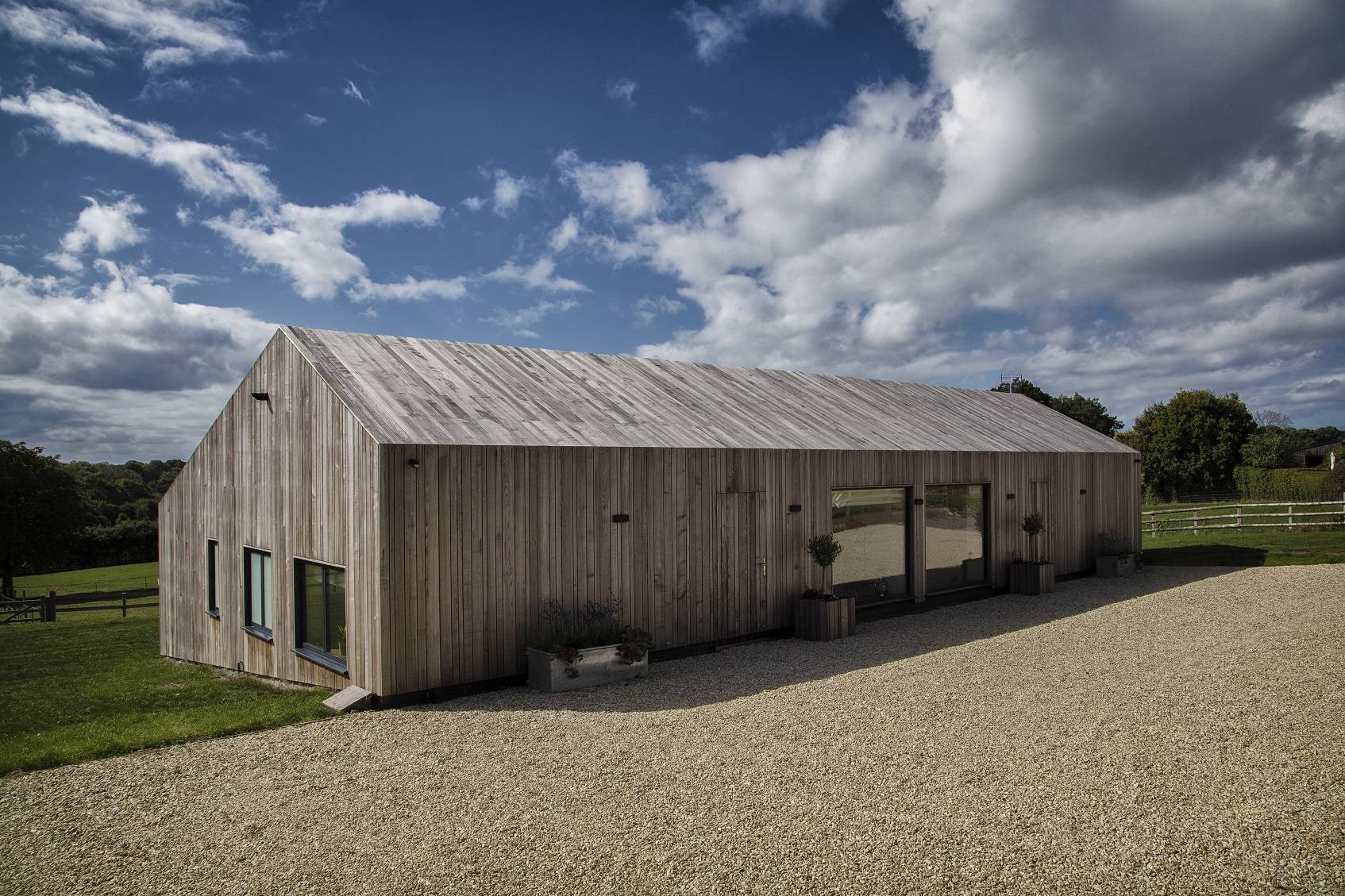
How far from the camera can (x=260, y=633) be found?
10.1m

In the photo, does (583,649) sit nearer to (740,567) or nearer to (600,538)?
(600,538)

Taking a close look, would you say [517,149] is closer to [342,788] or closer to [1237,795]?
[342,788]

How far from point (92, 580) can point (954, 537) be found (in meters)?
33.8

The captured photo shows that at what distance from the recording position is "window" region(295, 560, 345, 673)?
8.14 meters

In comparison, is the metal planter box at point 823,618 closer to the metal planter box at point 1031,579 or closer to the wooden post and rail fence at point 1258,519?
the metal planter box at point 1031,579

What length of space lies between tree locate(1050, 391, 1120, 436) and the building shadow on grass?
4158 cm

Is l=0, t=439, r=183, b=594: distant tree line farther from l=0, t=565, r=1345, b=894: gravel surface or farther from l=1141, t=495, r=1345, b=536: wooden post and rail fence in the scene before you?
l=1141, t=495, r=1345, b=536: wooden post and rail fence

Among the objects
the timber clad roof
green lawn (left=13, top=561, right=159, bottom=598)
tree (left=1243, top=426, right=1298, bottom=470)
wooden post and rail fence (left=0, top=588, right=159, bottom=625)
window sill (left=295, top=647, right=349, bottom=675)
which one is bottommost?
green lawn (left=13, top=561, right=159, bottom=598)

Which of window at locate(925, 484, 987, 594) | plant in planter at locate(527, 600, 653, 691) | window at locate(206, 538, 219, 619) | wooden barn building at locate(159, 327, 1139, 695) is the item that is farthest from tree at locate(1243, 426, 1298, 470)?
window at locate(206, 538, 219, 619)

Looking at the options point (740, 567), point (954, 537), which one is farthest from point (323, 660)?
point (954, 537)

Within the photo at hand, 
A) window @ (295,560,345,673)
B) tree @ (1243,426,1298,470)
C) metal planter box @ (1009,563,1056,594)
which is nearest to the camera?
window @ (295,560,345,673)

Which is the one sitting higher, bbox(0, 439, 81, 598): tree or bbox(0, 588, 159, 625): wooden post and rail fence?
bbox(0, 439, 81, 598): tree

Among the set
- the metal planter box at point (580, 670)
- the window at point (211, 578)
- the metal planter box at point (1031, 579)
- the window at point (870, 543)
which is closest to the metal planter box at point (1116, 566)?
the metal planter box at point (1031, 579)

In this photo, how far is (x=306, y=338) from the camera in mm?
9312
